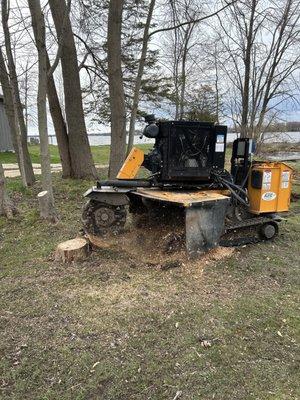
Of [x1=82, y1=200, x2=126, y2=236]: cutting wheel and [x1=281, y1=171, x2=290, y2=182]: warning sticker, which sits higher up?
[x1=281, y1=171, x2=290, y2=182]: warning sticker

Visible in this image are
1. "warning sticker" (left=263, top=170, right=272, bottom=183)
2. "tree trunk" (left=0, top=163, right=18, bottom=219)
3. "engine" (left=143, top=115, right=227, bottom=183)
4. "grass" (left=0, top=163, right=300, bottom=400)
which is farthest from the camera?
"tree trunk" (left=0, top=163, right=18, bottom=219)

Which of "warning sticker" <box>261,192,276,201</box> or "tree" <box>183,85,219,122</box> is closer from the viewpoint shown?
"warning sticker" <box>261,192,276,201</box>

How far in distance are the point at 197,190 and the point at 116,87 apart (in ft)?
18.0

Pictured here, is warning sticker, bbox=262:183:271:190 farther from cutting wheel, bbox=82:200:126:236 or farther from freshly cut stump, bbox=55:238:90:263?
freshly cut stump, bbox=55:238:90:263

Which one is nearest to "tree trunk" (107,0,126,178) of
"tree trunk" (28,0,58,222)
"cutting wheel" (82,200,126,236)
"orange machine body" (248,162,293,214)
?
"tree trunk" (28,0,58,222)

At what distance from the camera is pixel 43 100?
7.14 m

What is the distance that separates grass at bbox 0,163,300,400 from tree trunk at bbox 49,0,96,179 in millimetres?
6040

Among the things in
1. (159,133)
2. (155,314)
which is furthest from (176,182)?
(155,314)

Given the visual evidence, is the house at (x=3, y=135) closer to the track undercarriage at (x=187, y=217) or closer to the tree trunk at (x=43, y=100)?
the tree trunk at (x=43, y=100)

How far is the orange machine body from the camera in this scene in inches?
256

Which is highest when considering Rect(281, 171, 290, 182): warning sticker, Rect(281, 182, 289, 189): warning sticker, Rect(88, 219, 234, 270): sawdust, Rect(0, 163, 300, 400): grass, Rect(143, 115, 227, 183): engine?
Rect(143, 115, 227, 183): engine

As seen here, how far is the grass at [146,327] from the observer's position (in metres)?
3.16

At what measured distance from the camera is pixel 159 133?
608 cm

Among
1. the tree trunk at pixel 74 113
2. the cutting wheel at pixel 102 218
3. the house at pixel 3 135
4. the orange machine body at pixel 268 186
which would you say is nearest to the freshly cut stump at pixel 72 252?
the cutting wheel at pixel 102 218
